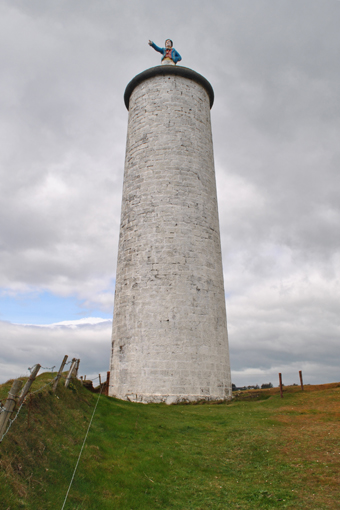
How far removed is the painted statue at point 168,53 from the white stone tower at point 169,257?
2945 mm

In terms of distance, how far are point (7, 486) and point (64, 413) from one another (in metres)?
3.76

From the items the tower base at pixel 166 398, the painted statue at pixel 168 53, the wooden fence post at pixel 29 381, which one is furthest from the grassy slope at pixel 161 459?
the painted statue at pixel 168 53

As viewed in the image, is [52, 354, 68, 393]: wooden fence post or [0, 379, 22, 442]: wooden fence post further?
[52, 354, 68, 393]: wooden fence post

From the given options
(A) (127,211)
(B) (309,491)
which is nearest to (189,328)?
(A) (127,211)

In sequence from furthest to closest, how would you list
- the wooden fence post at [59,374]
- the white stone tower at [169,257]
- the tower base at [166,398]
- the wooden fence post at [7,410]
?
1. the white stone tower at [169,257]
2. the tower base at [166,398]
3. the wooden fence post at [59,374]
4. the wooden fence post at [7,410]

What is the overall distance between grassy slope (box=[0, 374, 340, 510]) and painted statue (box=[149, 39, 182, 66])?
20.8 m

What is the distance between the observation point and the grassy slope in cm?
551

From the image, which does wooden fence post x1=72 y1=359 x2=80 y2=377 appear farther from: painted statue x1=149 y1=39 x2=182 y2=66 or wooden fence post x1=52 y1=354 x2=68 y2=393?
painted statue x1=149 y1=39 x2=182 y2=66

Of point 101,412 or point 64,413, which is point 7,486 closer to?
point 64,413

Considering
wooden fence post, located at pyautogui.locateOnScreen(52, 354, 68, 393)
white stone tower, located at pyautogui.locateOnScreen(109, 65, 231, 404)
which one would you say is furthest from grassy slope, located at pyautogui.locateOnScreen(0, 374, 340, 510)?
white stone tower, located at pyautogui.locateOnScreen(109, 65, 231, 404)

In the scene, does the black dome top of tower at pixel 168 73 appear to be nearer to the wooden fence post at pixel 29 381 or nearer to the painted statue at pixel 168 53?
the painted statue at pixel 168 53

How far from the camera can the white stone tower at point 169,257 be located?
15.6 metres

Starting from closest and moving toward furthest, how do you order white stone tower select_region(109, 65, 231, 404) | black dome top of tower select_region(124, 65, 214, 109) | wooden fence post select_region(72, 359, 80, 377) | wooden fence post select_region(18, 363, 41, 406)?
wooden fence post select_region(18, 363, 41, 406), wooden fence post select_region(72, 359, 80, 377), white stone tower select_region(109, 65, 231, 404), black dome top of tower select_region(124, 65, 214, 109)

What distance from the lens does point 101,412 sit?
10766 mm
